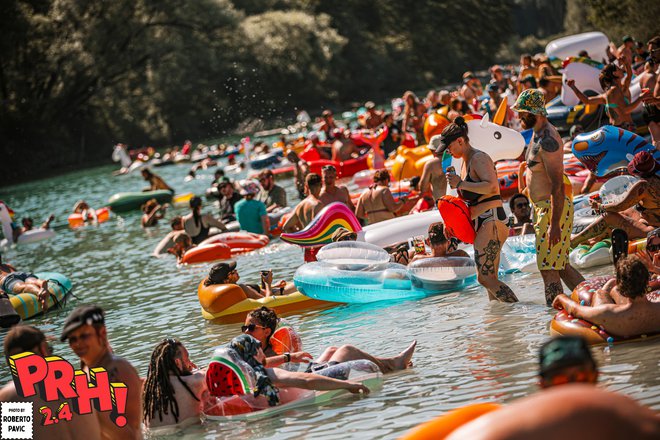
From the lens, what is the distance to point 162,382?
599cm

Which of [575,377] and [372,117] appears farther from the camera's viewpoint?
[372,117]

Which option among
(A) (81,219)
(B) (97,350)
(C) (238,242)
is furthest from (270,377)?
(A) (81,219)

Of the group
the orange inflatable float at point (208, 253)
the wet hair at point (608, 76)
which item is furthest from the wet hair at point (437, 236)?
the orange inflatable float at point (208, 253)

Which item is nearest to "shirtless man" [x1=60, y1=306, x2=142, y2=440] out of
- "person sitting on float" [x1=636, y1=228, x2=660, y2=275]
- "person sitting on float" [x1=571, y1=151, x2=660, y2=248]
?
"person sitting on float" [x1=636, y1=228, x2=660, y2=275]

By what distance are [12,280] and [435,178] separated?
5755 mm

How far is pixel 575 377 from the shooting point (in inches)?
101

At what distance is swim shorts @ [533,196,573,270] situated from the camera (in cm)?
676

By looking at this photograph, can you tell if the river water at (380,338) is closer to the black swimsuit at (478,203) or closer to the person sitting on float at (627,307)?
the person sitting on float at (627,307)

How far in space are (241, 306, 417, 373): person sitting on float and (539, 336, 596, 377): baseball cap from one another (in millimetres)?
3733

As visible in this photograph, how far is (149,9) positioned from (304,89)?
10.7m

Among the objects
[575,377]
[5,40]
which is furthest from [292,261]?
[5,40]

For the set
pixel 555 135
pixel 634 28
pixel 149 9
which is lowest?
pixel 555 135

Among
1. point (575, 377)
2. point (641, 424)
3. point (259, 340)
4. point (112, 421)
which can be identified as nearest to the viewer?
point (641, 424)

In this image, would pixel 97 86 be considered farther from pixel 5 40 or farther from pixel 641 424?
pixel 641 424
